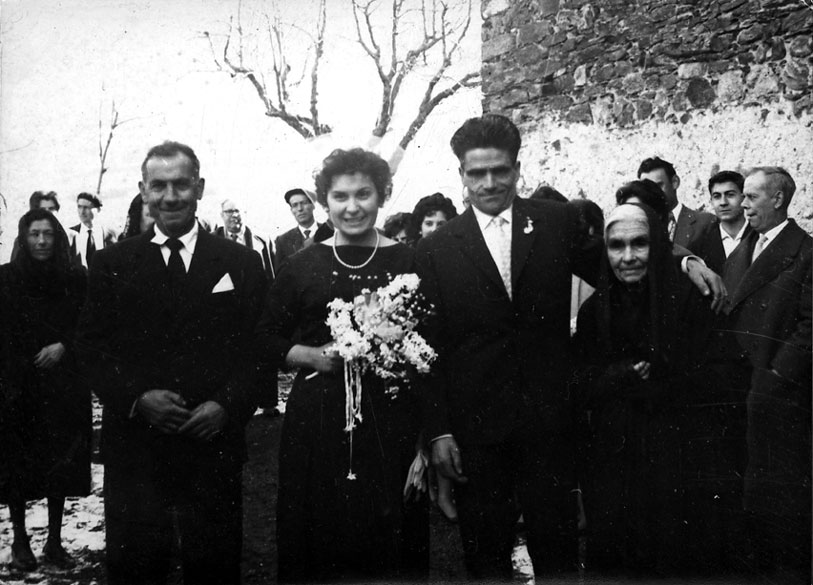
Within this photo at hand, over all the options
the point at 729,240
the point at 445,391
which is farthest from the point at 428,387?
the point at 729,240

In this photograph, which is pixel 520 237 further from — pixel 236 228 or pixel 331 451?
pixel 236 228

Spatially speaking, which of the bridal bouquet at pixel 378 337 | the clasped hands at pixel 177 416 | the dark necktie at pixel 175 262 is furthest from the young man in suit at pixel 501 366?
the dark necktie at pixel 175 262

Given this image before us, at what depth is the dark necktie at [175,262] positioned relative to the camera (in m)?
3.16

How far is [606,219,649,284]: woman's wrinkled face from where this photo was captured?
3100 millimetres

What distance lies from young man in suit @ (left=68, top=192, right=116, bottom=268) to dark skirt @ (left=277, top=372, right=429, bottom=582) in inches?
78.6

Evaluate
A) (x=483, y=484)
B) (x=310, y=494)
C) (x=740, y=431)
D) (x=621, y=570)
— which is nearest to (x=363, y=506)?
(x=310, y=494)

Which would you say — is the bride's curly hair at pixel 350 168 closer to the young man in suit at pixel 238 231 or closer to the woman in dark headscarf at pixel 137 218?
the young man in suit at pixel 238 231

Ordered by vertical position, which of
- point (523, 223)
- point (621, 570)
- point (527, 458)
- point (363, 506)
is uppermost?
point (523, 223)

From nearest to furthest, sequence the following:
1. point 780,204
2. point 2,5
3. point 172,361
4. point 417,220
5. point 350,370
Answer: point 350,370
point 172,361
point 780,204
point 2,5
point 417,220

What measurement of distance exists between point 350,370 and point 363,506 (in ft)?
2.06

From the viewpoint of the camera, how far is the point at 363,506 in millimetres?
3010

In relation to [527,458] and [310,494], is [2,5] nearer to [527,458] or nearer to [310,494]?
[310,494]

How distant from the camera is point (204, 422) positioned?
314 cm

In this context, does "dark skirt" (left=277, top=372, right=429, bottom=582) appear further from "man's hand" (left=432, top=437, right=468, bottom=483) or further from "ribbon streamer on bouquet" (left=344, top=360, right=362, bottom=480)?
"man's hand" (left=432, top=437, right=468, bottom=483)
